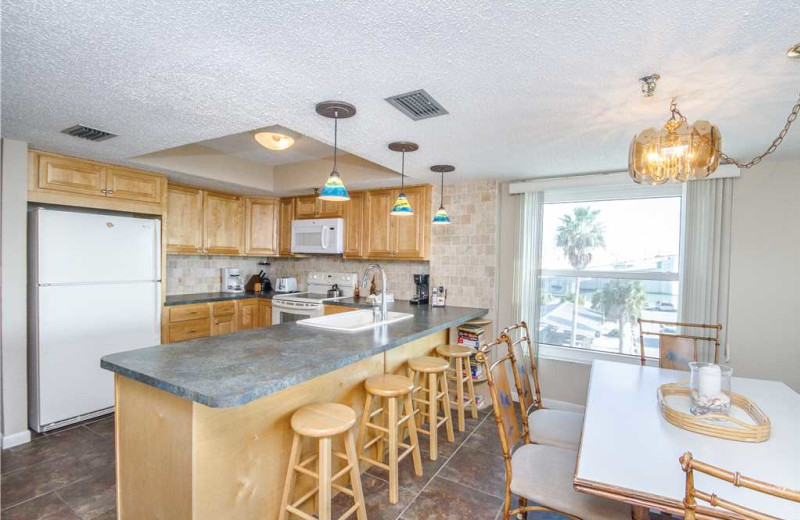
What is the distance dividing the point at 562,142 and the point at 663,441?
178 centimetres

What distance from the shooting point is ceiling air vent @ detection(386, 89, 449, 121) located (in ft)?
5.82

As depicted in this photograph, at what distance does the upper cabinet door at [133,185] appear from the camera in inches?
126

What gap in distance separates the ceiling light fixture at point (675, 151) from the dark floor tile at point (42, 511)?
3.30 metres

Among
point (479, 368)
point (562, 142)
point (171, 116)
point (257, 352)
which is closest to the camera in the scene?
point (257, 352)

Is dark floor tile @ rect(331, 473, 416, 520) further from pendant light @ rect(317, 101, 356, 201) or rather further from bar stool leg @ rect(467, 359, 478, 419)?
pendant light @ rect(317, 101, 356, 201)

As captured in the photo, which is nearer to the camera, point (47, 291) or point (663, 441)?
point (663, 441)

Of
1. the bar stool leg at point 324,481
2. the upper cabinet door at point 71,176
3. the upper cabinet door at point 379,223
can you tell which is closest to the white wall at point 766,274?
the upper cabinet door at point 379,223

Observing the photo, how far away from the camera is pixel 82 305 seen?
2951 mm

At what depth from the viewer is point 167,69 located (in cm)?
158

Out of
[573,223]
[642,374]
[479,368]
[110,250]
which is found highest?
[573,223]

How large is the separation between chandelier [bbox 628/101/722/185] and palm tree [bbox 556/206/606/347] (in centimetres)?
182

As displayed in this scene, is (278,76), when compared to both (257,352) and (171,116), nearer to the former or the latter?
(171,116)

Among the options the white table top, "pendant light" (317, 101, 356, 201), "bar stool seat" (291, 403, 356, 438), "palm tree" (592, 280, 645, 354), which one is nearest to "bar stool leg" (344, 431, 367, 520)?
"bar stool seat" (291, 403, 356, 438)

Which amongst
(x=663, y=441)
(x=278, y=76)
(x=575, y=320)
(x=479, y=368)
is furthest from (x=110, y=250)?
(x=575, y=320)
